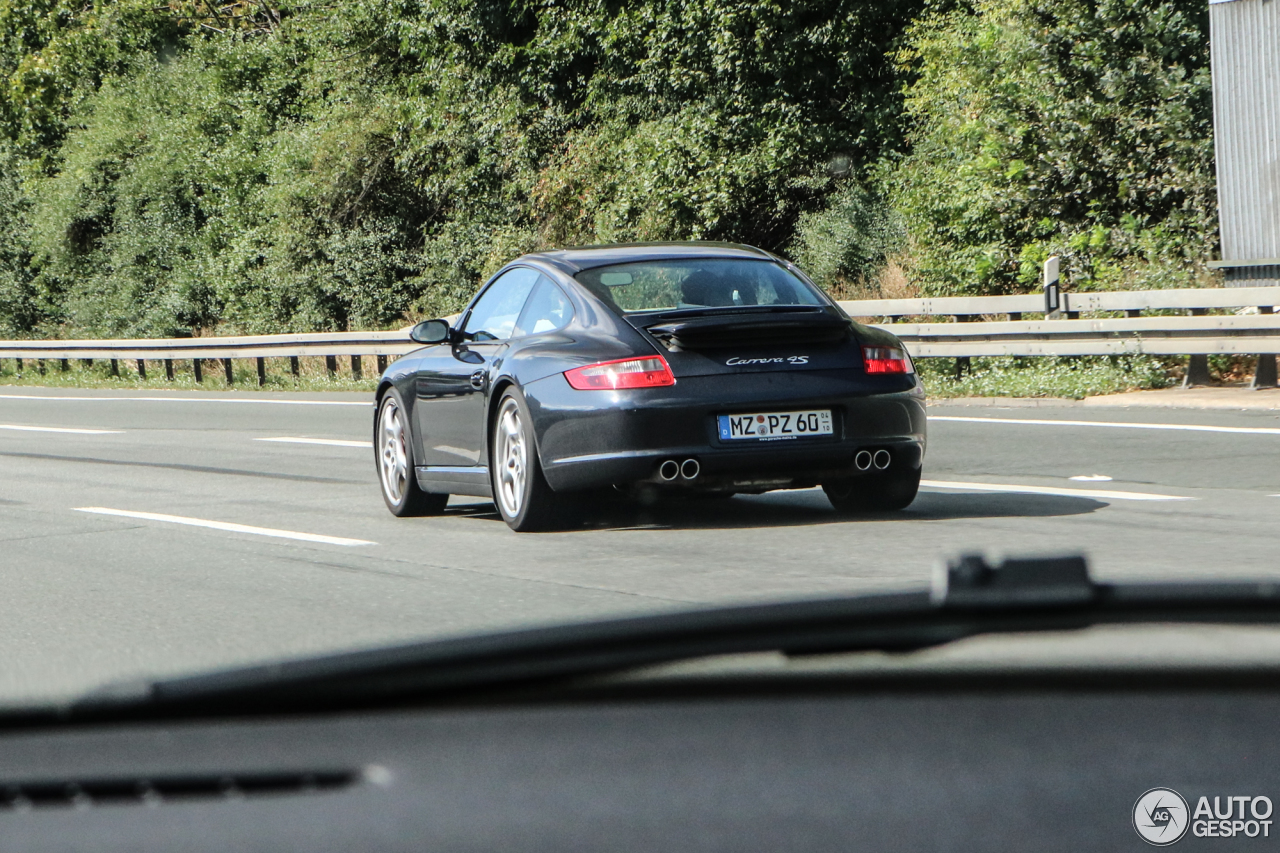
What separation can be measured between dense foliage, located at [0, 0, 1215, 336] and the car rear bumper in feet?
42.3

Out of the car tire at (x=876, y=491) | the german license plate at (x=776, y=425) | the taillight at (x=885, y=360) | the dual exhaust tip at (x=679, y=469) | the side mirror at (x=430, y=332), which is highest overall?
the side mirror at (x=430, y=332)

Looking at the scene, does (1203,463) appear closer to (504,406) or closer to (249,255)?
(504,406)

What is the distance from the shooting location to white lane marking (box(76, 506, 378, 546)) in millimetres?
8711

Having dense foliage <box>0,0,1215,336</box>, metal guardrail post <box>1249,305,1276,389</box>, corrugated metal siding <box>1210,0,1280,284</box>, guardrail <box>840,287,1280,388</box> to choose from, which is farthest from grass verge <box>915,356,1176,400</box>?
corrugated metal siding <box>1210,0,1280,284</box>

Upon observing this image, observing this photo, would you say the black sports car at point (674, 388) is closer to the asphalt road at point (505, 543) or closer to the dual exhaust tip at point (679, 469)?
the dual exhaust tip at point (679, 469)

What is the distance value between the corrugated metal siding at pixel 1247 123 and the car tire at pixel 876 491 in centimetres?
1303

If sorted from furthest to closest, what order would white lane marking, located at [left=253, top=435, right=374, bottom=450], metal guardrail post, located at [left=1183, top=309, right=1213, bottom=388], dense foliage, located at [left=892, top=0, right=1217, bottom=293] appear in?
dense foliage, located at [left=892, top=0, right=1217, bottom=293], metal guardrail post, located at [left=1183, top=309, right=1213, bottom=388], white lane marking, located at [left=253, top=435, right=374, bottom=450]

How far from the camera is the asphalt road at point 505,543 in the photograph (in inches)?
248

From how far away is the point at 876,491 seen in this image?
8797 mm

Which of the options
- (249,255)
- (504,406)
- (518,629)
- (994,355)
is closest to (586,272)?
(504,406)

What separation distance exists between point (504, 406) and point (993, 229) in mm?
15957

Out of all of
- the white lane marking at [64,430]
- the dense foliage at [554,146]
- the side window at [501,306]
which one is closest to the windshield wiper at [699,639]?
the side window at [501,306]

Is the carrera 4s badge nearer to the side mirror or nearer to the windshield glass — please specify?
the windshield glass

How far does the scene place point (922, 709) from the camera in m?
1.27
